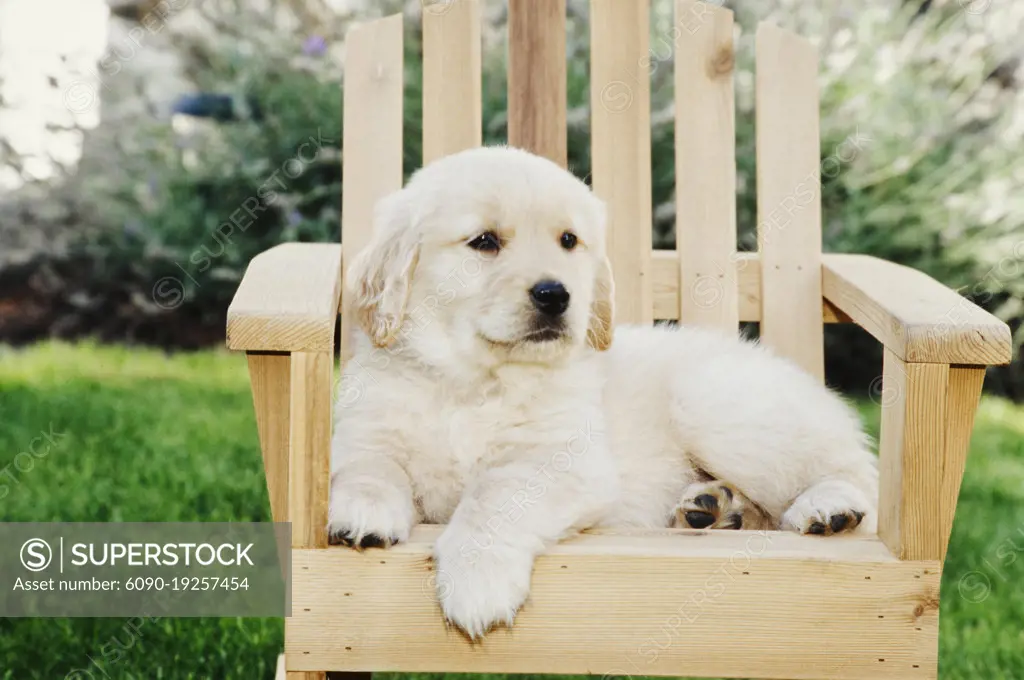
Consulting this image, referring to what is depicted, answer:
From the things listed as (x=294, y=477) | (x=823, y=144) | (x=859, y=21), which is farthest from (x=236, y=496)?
(x=859, y=21)

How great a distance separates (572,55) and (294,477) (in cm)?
447

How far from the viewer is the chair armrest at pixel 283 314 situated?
6.63ft

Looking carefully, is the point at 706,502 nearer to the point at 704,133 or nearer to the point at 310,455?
the point at 310,455

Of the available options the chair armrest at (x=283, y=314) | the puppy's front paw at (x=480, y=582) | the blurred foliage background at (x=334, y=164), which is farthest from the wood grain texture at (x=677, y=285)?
the blurred foliage background at (x=334, y=164)

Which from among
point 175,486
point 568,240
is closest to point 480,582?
point 568,240

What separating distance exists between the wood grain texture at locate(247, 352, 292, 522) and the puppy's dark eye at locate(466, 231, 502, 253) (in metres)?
0.45

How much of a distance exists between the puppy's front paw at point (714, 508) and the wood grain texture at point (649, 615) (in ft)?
1.16

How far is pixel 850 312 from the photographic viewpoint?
272 centimetres

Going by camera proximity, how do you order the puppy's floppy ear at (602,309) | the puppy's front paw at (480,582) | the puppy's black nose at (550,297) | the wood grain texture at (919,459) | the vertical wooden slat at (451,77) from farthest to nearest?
the vertical wooden slat at (451,77), the puppy's floppy ear at (602,309), the puppy's black nose at (550,297), the wood grain texture at (919,459), the puppy's front paw at (480,582)

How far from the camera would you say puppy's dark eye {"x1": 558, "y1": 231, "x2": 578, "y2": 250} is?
2469 mm

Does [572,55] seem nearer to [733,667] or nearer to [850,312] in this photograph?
[850,312]

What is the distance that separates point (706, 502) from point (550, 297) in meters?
0.59

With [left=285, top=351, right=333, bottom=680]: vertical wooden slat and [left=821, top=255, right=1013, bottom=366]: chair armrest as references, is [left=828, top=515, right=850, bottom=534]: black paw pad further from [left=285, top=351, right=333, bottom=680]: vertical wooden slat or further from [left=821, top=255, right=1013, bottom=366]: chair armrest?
[left=285, top=351, right=333, bottom=680]: vertical wooden slat

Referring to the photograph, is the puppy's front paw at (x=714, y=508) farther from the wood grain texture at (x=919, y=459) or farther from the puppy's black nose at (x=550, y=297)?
the puppy's black nose at (x=550, y=297)
